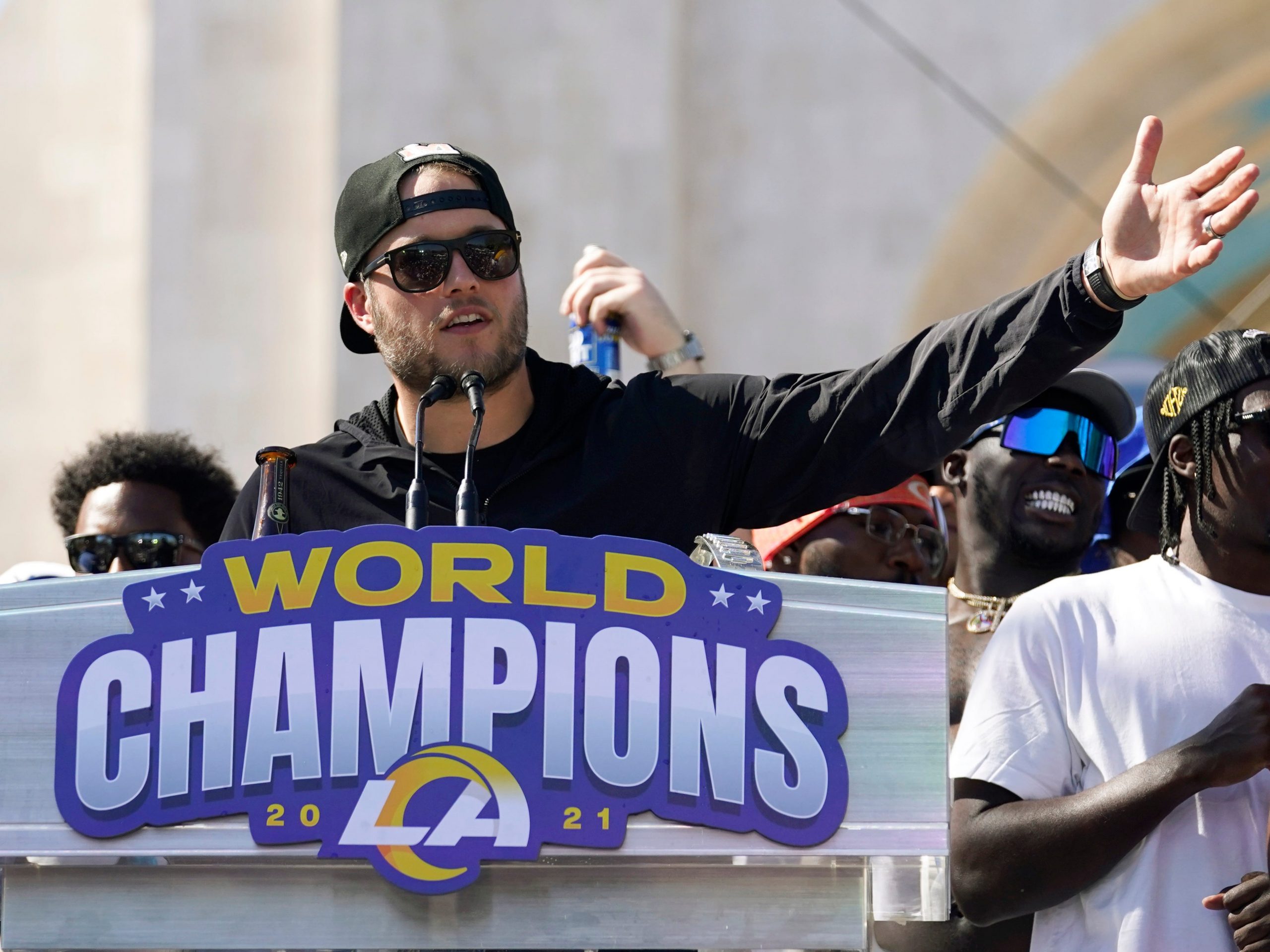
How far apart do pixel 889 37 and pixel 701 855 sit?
6.80 metres

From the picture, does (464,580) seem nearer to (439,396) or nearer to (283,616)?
(283,616)

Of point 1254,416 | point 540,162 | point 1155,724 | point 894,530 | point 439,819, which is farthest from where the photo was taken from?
point 540,162

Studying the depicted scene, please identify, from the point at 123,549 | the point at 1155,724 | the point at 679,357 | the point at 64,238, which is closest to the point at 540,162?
the point at 64,238

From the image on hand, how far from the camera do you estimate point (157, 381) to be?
8242mm

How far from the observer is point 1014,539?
13.1 ft

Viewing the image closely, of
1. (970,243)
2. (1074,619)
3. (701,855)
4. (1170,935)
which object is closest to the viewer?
(701,855)

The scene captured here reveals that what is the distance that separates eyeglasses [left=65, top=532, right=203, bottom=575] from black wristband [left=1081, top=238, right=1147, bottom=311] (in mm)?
2567

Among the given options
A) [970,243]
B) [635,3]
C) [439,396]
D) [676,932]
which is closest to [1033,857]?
[676,932]

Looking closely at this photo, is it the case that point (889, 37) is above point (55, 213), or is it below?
above

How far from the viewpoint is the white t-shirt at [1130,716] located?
9.20 ft

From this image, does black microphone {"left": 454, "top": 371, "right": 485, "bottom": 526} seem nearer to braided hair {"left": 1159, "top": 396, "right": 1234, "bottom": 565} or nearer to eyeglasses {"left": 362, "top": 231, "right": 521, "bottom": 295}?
eyeglasses {"left": 362, "top": 231, "right": 521, "bottom": 295}

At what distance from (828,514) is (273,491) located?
207cm

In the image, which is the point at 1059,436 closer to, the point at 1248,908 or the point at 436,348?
the point at 1248,908

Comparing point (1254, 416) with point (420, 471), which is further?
point (1254, 416)
